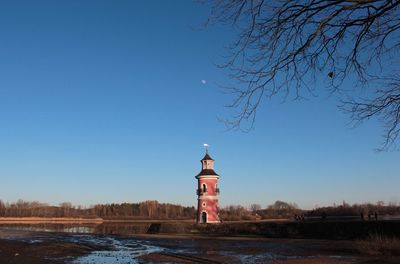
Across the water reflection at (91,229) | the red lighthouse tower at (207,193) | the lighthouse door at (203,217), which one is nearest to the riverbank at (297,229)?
the lighthouse door at (203,217)

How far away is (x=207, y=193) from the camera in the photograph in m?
56.1

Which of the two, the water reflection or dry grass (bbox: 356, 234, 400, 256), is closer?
dry grass (bbox: 356, 234, 400, 256)

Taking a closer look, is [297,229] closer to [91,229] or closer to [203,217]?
[203,217]

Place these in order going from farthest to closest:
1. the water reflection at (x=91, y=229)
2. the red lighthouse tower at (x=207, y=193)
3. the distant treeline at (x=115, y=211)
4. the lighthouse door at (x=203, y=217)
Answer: the distant treeline at (x=115, y=211)
the water reflection at (x=91, y=229)
the lighthouse door at (x=203, y=217)
the red lighthouse tower at (x=207, y=193)

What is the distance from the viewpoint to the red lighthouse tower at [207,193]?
184ft

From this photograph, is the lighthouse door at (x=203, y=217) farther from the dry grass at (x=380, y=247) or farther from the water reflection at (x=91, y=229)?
the dry grass at (x=380, y=247)

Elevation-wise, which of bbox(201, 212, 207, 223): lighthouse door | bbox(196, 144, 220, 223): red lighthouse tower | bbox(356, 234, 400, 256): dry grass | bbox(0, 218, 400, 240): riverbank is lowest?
bbox(356, 234, 400, 256): dry grass

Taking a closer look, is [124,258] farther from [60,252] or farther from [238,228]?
[238,228]

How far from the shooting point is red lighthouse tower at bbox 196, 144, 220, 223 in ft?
184

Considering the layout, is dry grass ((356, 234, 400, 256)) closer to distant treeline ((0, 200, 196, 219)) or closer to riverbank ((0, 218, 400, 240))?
riverbank ((0, 218, 400, 240))

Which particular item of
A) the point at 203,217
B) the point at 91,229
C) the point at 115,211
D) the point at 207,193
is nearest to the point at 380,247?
the point at 207,193

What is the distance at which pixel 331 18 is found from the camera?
7.60 m

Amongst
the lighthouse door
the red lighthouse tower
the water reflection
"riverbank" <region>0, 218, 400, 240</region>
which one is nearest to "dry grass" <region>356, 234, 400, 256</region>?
"riverbank" <region>0, 218, 400, 240</region>

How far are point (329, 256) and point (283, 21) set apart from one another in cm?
2150
